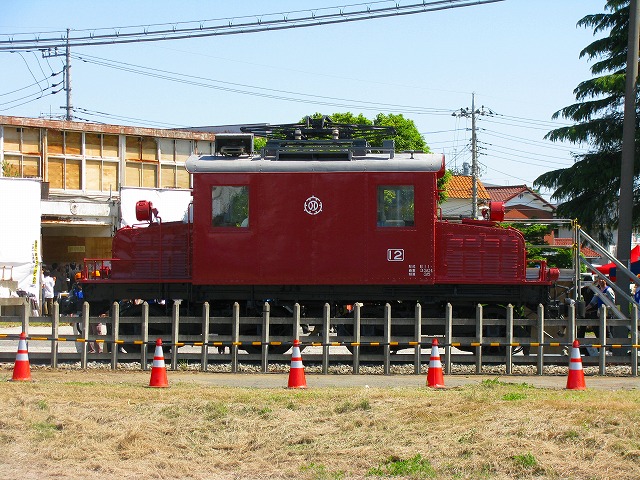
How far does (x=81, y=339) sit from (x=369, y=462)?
9.13 metres

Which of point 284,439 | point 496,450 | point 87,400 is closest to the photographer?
point 496,450

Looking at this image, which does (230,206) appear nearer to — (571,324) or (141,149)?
(571,324)

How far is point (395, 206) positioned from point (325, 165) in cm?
162

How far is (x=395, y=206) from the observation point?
62.4ft

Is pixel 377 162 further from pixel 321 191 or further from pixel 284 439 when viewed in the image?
pixel 284 439

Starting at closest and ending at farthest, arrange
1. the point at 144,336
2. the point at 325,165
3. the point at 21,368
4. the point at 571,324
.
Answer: the point at 21,368 → the point at 571,324 → the point at 144,336 → the point at 325,165

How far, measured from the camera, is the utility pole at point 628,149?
63.2ft

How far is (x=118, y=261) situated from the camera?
776 inches

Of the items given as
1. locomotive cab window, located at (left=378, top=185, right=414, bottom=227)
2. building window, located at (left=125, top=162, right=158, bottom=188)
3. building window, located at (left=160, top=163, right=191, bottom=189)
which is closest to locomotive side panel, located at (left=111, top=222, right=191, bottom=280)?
locomotive cab window, located at (left=378, top=185, right=414, bottom=227)

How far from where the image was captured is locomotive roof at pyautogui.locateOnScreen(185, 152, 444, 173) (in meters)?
18.9

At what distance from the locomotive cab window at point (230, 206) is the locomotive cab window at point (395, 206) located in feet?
8.86

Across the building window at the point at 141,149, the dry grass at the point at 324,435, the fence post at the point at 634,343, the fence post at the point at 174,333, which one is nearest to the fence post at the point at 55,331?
the fence post at the point at 174,333

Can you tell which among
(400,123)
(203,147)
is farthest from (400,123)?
(203,147)

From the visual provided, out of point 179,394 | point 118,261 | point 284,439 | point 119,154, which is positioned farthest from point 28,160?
point 284,439
